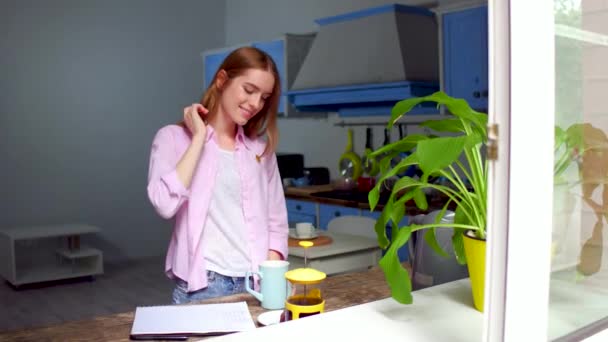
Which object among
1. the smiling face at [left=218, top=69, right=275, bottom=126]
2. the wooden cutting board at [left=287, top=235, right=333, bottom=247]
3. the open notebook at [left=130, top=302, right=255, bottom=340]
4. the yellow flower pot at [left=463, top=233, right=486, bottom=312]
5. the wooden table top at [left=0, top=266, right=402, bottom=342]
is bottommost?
the wooden cutting board at [left=287, top=235, right=333, bottom=247]

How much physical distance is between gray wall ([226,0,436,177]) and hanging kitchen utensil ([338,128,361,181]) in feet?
0.26

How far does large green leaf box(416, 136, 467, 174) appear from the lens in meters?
0.89

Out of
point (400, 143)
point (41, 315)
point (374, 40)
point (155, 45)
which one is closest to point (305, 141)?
point (374, 40)

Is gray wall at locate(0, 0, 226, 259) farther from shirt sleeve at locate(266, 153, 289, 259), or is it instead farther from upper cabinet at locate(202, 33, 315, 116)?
shirt sleeve at locate(266, 153, 289, 259)

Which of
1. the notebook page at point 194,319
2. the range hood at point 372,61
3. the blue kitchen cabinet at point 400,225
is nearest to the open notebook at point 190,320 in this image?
the notebook page at point 194,319

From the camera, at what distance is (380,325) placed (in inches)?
43.0

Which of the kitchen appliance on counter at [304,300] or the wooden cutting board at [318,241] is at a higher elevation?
the kitchen appliance on counter at [304,300]

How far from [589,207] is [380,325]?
0.40 m

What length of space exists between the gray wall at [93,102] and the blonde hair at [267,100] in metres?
4.25

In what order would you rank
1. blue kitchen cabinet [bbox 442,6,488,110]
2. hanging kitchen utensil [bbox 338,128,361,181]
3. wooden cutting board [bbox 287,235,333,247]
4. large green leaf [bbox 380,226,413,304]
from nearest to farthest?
large green leaf [bbox 380,226,413,304], wooden cutting board [bbox 287,235,333,247], blue kitchen cabinet [bbox 442,6,488,110], hanging kitchen utensil [bbox 338,128,361,181]

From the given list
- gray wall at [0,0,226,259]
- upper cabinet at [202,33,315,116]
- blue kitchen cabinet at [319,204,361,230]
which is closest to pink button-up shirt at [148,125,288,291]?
blue kitchen cabinet at [319,204,361,230]

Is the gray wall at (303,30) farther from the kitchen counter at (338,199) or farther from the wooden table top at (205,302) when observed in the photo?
the wooden table top at (205,302)

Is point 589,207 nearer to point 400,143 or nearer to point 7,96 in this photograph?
point 400,143

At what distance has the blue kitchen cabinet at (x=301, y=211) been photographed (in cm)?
470
